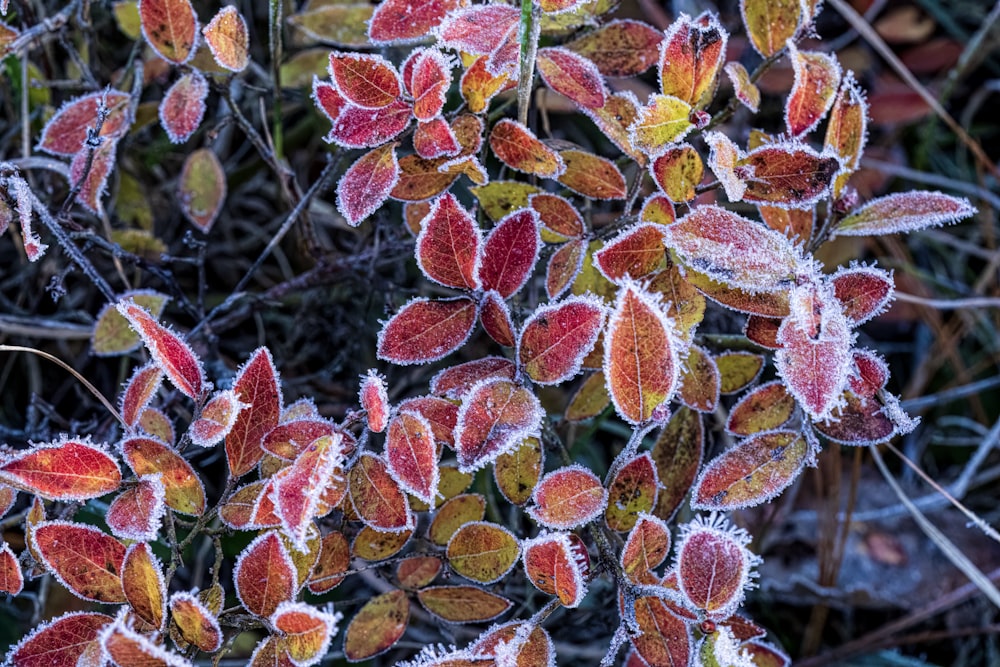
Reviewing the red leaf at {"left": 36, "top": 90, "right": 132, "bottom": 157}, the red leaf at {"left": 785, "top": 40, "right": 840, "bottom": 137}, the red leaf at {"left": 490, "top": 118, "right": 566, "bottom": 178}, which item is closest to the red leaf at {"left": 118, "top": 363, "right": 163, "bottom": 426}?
the red leaf at {"left": 36, "top": 90, "right": 132, "bottom": 157}

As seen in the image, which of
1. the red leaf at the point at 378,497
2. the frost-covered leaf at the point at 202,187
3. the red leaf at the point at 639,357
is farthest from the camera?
the frost-covered leaf at the point at 202,187

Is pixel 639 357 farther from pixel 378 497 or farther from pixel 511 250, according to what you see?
pixel 378 497

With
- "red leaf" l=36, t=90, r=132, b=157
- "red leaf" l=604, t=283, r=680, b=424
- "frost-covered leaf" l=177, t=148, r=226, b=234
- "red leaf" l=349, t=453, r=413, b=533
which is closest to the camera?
"red leaf" l=604, t=283, r=680, b=424

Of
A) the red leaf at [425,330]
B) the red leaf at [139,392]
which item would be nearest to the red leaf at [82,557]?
the red leaf at [139,392]

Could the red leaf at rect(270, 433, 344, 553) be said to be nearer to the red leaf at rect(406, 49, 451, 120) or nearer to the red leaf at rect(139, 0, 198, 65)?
the red leaf at rect(406, 49, 451, 120)

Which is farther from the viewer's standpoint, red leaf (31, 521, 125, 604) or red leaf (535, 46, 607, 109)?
red leaf (535, 46, 607, 109)

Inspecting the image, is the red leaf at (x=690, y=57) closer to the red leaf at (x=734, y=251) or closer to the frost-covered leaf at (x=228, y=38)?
the red leaf at (x=734, y=251)
